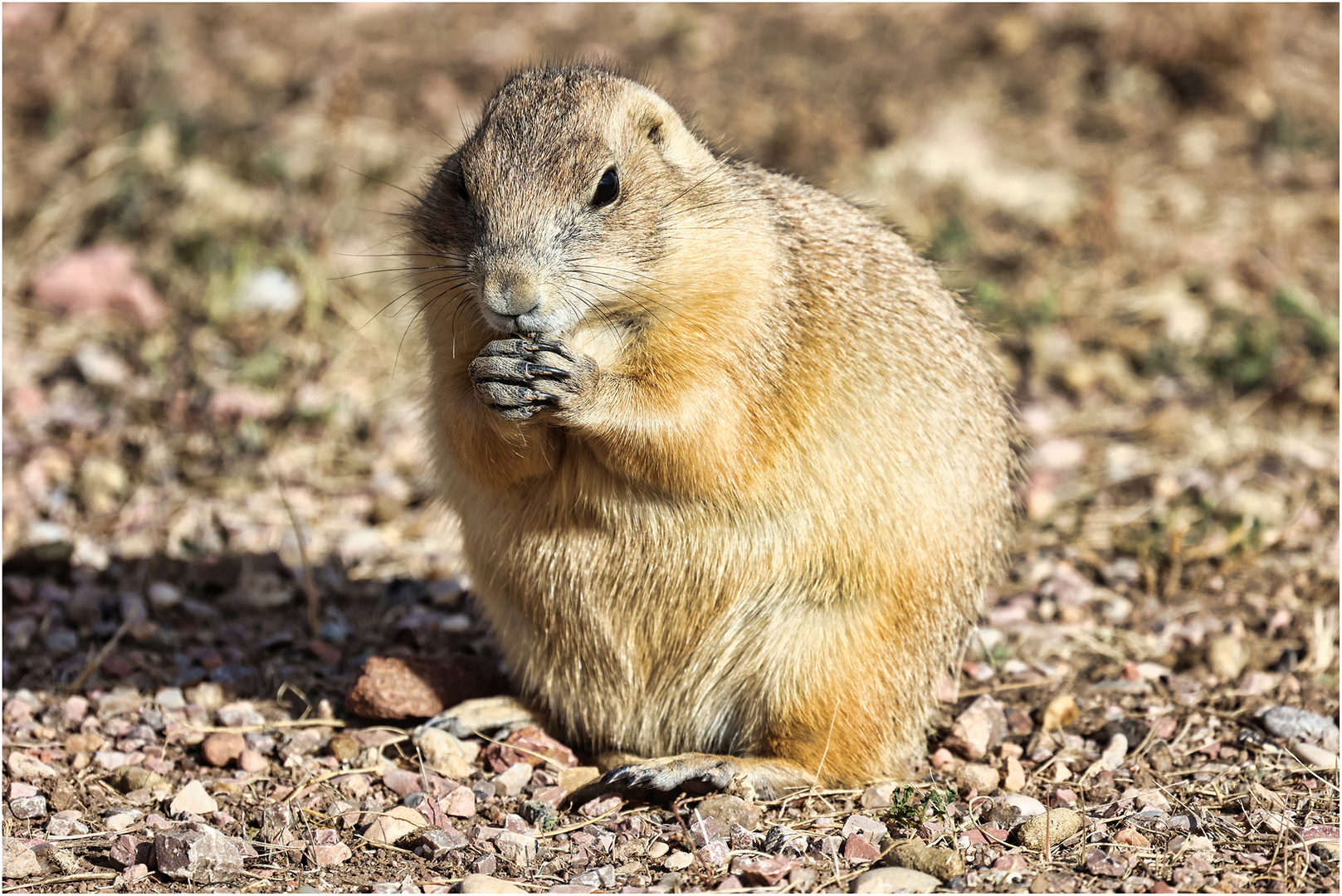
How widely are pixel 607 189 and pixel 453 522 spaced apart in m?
1.75

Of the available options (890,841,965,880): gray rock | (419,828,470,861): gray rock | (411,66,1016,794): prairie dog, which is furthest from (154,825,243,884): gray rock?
(890,841,965,880): gray rock

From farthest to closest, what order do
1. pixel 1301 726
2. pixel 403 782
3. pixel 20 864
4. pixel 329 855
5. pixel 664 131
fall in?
pixel 1301 726 < pixel 664 131 < pixel 403 782 < pixel 329 855 < pixel 20 864

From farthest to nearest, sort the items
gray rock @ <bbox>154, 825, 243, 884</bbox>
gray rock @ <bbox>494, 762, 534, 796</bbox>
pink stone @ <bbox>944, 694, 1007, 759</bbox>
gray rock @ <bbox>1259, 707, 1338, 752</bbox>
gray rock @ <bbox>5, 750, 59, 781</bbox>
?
pink stone @ <bbox>944, 694, 1007, 759</bbox> < gray rock @ <bbox>1259, 707, 1338, 752</bbox> < gray rock @ <bbox>494, 762, 534, 796</bbox> < gray rock @ <bbox>5, 750, 59, 781</bbox> < gray rock @ <bbox>154, 825, 243, 884</bbox>

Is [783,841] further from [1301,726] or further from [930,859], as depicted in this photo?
[1301,726]

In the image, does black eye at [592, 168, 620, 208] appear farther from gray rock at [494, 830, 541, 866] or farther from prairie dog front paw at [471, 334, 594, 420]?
gray rock at [494, 830, 541, 866]

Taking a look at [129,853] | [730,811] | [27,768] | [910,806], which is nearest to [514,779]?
[730,811]

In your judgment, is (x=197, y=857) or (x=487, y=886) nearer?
(x=487, y=886)

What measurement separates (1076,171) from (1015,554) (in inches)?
168

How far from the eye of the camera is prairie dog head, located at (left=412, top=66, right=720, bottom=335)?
3.67 meters

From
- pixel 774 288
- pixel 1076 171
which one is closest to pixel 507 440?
pixel 774 288

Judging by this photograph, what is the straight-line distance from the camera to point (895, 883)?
11.4 ft

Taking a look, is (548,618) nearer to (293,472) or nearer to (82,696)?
(82,696)

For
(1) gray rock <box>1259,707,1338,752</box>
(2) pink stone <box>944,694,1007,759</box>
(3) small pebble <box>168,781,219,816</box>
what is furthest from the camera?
(2) pink stone <box>944,694,1007,759</box>

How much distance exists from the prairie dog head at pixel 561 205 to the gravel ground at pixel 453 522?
83 centimetres
